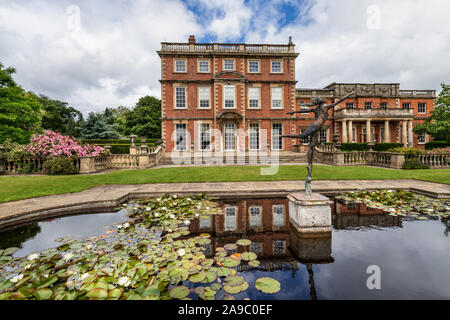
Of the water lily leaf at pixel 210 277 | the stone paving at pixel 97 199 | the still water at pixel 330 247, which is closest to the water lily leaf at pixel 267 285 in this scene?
the still water at pixel 330 247

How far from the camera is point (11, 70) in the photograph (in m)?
20.8

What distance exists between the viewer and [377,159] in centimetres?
1412

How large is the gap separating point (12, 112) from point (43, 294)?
83.4 feet

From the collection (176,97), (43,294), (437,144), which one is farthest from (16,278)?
(437,144)

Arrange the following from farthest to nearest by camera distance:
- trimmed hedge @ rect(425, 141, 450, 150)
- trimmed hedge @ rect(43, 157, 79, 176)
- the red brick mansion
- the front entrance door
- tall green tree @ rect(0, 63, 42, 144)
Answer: trimmed hedge @ rect(425, 141, 450, 150) < the front entrance door < the red brick mansion < tall green tree @ rect(0, 63, 42, 144) < trimmed hedge @ rect(43, 157, 79, 176)

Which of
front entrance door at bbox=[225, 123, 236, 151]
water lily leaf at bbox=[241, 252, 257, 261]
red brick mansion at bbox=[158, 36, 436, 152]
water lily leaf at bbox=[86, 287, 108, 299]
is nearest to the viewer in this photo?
water lily leaf at bbox=[86, 287, 108, 299]

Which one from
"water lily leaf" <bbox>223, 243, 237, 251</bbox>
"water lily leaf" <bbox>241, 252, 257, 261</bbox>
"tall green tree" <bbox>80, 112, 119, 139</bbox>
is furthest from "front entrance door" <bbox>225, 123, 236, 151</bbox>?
"water lily leaf" <bbox>241, 252, 257, 261</bbox>

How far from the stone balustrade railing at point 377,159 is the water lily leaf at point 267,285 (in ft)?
45.7

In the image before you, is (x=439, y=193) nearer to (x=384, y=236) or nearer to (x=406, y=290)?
(x=384, y=236)

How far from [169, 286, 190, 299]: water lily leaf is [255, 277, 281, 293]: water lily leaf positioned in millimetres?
800

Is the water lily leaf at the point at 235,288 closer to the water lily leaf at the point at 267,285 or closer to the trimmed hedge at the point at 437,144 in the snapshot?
the water lily leaf at the point at 267,285

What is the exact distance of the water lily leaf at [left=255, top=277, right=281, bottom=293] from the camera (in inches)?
91.0

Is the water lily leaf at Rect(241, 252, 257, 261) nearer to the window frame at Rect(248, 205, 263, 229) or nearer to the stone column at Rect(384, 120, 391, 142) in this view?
the window frame at Rect(248, 205, 263, 229)
